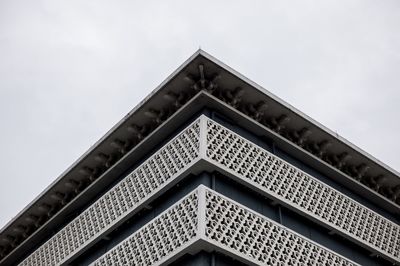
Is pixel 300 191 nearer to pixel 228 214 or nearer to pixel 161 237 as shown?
pixel 228 214

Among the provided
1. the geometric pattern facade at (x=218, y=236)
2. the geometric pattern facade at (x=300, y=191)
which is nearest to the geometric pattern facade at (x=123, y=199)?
the geometric pattern facade at (x=300, y=191)

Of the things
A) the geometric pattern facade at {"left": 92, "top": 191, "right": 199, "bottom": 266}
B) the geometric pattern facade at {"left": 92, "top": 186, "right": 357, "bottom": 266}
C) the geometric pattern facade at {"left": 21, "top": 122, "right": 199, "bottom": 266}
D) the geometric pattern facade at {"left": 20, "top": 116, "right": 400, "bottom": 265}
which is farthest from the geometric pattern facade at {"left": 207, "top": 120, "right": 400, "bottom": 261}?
the geometric pattern facade at {"left": 92, "top": 191, "right": 199, "bottom": 266}

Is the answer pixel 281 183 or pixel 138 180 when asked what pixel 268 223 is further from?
pixel 138 180

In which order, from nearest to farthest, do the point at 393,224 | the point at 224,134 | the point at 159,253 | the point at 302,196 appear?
the point at 159,253
the point at 224,134
the point at 302,196
the point at 393,224

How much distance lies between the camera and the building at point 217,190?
1322 centimetres

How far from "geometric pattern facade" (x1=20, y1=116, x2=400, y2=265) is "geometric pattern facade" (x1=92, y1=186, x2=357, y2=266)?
0.02 m

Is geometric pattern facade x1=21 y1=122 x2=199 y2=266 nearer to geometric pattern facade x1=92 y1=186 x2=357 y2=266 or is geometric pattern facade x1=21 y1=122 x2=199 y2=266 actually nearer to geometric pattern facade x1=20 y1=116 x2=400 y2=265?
geometric pattern facade x1=20 y1=116 x2=400 y2=265

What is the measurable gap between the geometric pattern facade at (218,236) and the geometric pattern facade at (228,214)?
0.07ft

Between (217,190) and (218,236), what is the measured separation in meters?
1.56

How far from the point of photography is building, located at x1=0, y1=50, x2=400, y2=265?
13219 mm

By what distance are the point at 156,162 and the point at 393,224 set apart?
7.66 meters

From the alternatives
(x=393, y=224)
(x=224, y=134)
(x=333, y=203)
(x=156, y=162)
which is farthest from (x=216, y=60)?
(x=393, y=224)

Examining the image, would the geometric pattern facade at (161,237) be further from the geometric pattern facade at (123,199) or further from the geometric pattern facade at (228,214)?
the geometric pattern facade at (123,199)

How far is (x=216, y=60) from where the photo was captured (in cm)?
1462
